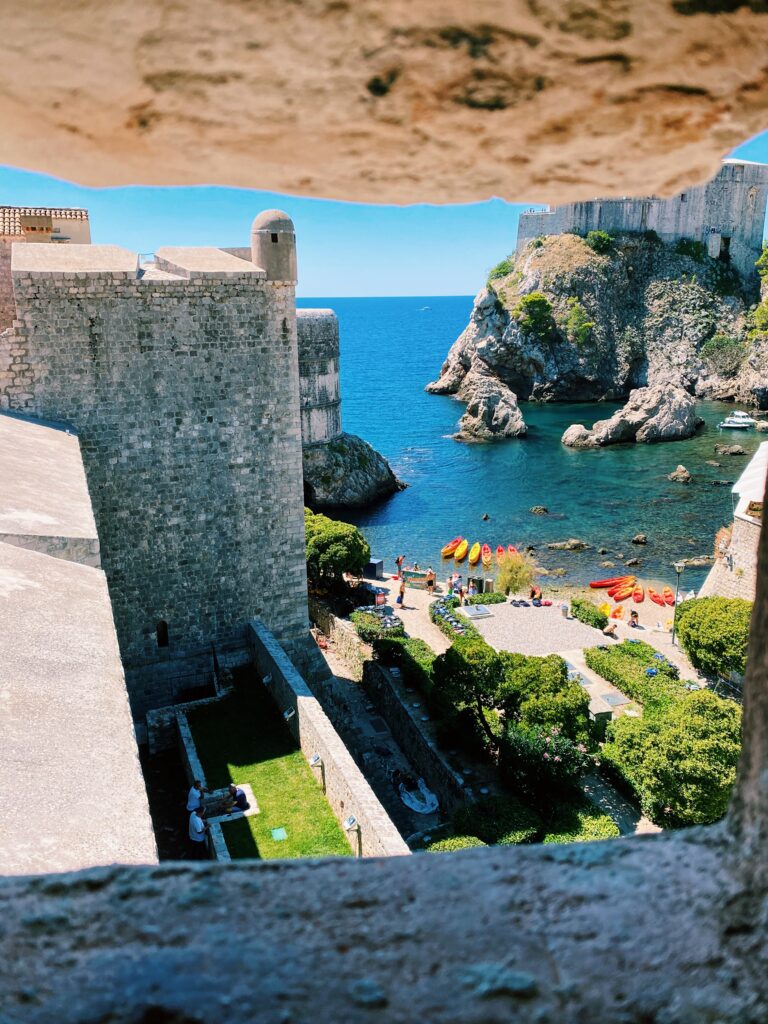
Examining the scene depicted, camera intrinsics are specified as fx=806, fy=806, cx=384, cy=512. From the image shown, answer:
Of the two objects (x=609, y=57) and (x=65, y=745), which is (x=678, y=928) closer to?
(x=609, y=57)

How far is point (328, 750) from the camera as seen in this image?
1057cm

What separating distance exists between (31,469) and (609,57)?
9.00 m

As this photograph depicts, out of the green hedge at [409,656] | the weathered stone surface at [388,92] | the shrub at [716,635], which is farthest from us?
the shrub at [716,635]

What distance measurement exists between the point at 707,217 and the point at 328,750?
74481 millimetres

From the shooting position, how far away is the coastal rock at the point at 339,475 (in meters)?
39.2

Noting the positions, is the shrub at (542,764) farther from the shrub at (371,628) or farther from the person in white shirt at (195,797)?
the shrub at (371,628)

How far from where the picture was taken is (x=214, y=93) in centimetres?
202

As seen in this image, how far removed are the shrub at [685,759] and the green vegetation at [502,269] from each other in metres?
67.7

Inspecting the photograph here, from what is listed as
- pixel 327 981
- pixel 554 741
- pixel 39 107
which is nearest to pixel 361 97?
pixel 39 107

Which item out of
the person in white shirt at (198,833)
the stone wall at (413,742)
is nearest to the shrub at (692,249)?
the stone wall at (413,742)

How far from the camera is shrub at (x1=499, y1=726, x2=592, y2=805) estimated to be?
13.5 meters

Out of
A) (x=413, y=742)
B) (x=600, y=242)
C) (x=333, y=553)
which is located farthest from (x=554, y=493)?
(x=600, y=242)

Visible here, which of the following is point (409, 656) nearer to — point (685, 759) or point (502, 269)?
point (685, 759)

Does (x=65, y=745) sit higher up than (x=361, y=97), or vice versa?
(x=361, y=97)
